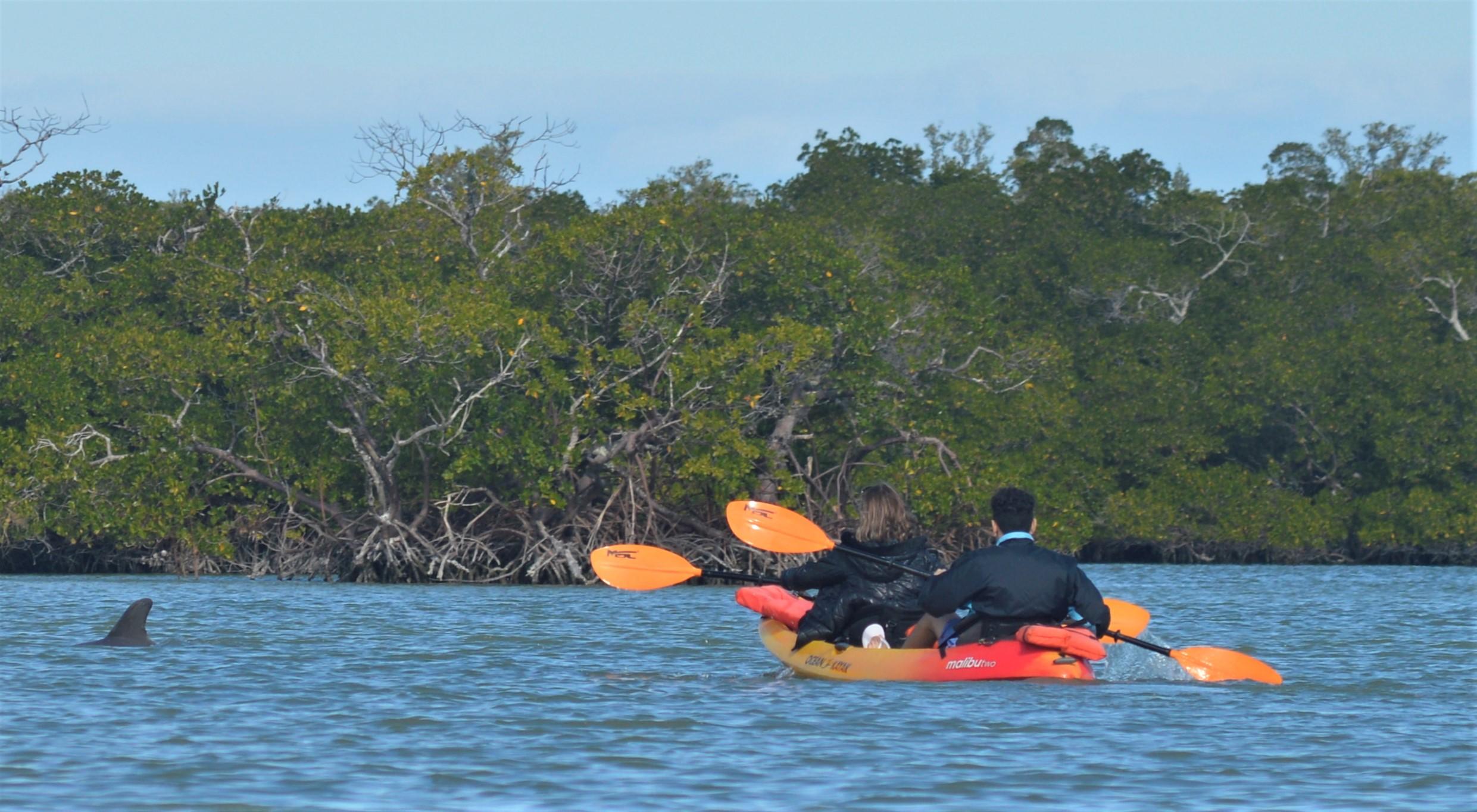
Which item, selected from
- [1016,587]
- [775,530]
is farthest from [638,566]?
[1016,587]

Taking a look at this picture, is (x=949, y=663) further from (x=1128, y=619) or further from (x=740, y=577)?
(x=740, y=577)

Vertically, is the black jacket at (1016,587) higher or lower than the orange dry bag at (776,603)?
higher

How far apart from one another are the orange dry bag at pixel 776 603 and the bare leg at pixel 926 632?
76 cm

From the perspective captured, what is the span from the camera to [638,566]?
491 inches

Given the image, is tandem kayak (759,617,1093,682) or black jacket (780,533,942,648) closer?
tandem kayak (759,617,1093,682)

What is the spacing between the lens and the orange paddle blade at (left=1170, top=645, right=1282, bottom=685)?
9.94 meters

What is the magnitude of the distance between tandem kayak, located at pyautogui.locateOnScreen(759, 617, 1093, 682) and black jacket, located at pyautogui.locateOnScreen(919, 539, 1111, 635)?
0.19 m

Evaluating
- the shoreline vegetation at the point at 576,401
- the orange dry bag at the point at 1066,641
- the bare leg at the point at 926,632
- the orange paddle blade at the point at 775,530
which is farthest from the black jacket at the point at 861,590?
the shoreline vegetation at the point at 576,401

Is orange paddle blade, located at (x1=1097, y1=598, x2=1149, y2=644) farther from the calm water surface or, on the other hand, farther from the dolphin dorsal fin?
the dolphin dorsal fin

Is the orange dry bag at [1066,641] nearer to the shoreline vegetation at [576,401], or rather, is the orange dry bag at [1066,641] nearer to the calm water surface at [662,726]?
the calm water surface at [662,726]

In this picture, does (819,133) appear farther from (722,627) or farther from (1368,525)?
(722,627)

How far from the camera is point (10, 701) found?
8.97 metres

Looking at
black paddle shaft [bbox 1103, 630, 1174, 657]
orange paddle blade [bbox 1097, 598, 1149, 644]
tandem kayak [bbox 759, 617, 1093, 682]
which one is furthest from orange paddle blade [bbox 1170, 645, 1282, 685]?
tandem kayak [bbox 759, 617, 1093, 682]

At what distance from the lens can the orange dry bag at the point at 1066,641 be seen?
9.48m
